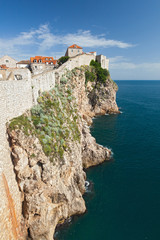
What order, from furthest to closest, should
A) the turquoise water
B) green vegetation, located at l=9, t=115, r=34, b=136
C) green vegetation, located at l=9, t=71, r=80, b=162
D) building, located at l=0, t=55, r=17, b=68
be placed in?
1. building, located at l=0, t=55, r=17, b=68
2. the turquoise water
3. green vegetation, located at l=9, t=71, r=80, b=162
4. green vegetation, located at l=9, t=115, r=34, b=136

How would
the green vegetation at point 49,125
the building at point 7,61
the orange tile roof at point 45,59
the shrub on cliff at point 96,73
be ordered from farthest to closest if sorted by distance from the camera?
the shrub on cliff at point 96,73 < the orange tile roof at point 45,59 < the building at point 7,61 < the green vegetation at point 49,125

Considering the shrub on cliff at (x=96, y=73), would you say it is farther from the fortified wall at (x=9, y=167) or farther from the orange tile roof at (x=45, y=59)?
the fortified wall at (x=9, y=167)

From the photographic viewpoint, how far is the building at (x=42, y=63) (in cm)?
4431

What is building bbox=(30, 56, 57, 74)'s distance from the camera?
44312mm

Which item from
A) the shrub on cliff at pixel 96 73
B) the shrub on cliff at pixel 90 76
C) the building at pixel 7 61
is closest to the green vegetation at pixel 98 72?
the shrub on cliff at pixel 96 73

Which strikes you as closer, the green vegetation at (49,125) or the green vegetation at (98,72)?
the green vegetation at (49,125)

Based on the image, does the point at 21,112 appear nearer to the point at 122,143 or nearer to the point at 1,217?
the point at 1,217

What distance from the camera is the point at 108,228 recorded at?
19.0 metres

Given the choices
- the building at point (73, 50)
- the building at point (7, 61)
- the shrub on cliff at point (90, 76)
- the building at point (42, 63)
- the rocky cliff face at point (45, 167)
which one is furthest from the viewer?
the shrub on cliff at point (90, 76)

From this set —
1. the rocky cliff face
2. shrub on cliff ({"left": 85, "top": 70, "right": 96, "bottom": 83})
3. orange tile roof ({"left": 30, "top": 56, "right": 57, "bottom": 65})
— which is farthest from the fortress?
shrub on cliff ({"left": 85, "top": 70, "right": 96, "bottom": 83})

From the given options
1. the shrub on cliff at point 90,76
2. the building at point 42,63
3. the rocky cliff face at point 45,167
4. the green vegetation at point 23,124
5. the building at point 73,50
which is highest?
the building at point 73,50

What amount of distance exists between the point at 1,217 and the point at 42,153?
7160 millimetres

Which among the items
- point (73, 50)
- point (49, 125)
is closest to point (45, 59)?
point (73, 50)

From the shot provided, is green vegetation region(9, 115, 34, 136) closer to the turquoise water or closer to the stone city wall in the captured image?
the stone city wall
